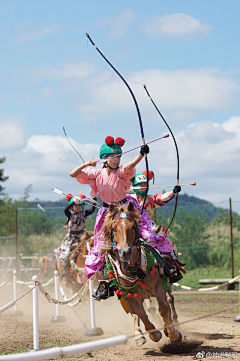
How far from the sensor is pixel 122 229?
16.7ft

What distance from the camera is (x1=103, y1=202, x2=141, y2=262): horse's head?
4934 millimetres

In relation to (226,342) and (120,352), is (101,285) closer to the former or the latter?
(120,352)

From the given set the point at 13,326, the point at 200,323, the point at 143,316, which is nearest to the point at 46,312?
the point at 13,326

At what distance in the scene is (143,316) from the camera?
5.45 m

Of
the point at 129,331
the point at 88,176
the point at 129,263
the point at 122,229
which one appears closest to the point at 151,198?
the point at 88,176

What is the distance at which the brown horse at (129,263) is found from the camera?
202 inches

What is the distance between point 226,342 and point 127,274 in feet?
6.71

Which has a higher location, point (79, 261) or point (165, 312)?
point (79, 261)

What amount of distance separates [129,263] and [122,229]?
47 centimetres

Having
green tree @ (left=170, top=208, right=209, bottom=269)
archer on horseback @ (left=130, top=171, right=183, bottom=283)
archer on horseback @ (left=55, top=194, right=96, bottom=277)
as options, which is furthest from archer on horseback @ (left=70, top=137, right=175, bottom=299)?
green tree @ (left=170, top=208, right=209, bottom=269)

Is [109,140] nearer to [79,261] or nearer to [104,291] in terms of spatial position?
[104,291]

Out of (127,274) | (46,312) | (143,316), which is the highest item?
(127,274)

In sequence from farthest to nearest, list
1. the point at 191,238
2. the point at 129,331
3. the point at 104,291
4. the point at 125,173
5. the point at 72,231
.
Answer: the point at 191,238
the point at 72,231
the point at 129,331
the point at 125,173
the point at 104,291

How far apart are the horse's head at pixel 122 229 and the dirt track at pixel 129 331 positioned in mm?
1535
